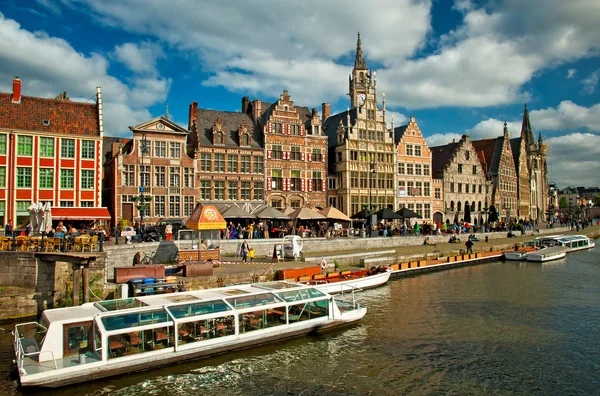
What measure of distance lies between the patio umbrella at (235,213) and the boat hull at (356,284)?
1050 centimetres

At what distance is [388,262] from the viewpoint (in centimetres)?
3259

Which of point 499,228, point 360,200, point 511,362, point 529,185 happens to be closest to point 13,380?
point 511,362

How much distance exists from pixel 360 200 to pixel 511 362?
114 feet

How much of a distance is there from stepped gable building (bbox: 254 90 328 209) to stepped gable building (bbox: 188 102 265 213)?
44.8 inches

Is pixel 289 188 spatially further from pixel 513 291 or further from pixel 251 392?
pixel 251 392

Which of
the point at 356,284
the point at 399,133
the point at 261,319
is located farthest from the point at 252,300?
the point at 399,133

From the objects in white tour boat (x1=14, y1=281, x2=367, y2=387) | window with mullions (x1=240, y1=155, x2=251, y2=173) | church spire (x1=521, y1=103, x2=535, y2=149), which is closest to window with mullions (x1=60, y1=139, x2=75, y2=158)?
window with mullions (x1=240, y1=155, x2=251, y2=173)

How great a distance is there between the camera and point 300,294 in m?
18.5

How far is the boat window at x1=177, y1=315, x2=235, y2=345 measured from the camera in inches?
624

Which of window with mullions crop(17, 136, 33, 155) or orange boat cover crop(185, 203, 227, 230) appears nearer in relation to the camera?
orange boat cover crop(185, 203, 227, 230)

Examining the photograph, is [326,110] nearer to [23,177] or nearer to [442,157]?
[442,157]

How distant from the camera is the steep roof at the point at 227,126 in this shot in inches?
1633

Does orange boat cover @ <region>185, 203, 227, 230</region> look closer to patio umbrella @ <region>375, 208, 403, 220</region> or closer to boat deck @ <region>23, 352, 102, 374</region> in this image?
boat deck @ <region>23, 352, 102, 374</region>

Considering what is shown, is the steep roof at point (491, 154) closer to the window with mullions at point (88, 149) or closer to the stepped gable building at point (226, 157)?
the stepped gable building at point (226, 157)
